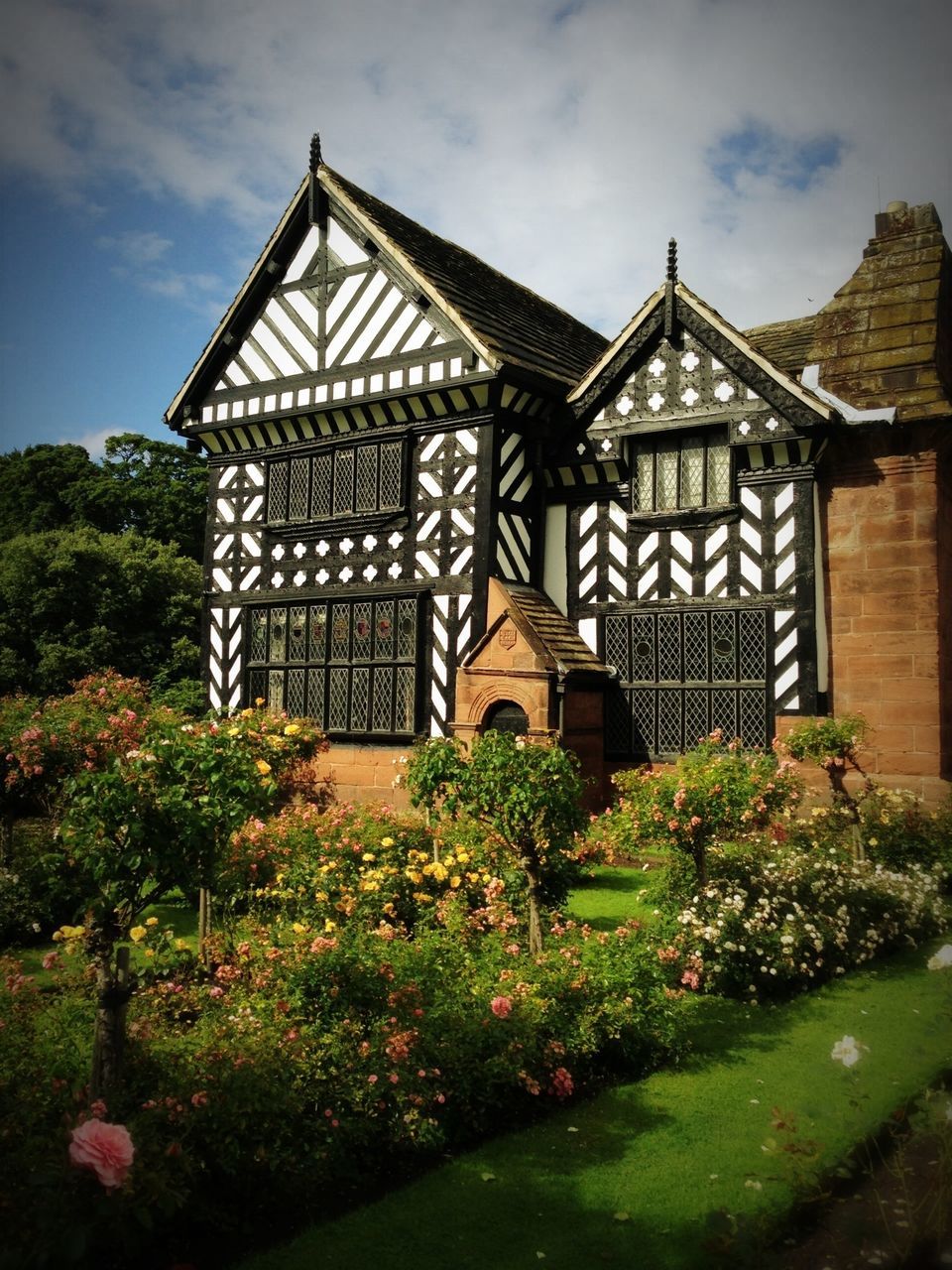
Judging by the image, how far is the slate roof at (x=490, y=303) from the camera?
17094 millimetres

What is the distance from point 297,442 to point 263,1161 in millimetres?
15312

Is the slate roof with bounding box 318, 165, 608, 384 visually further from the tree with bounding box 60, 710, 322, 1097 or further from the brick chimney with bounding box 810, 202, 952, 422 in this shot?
the tree with bounding box 60, 710, 322, 1097

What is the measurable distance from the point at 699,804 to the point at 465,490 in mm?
8377

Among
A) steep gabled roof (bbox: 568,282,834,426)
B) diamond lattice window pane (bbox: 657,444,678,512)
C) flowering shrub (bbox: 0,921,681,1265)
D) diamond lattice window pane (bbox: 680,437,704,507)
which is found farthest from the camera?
diamond lattice window pane (bbox: 657,444,678,512)

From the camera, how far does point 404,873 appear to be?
9.47 m

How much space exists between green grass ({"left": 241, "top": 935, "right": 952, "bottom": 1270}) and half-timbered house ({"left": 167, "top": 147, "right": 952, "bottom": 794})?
8.06 meters

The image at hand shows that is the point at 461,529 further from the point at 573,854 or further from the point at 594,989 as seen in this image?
the point at 594,989

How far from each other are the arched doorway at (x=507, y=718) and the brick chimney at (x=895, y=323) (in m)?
7.00

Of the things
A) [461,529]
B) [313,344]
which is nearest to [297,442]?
[313,344]

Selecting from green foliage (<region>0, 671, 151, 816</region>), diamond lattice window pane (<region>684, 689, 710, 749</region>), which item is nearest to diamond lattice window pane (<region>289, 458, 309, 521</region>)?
green foliage (<region>0, 671, 151, 816</region>)

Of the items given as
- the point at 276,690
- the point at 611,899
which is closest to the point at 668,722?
the point at 611,899

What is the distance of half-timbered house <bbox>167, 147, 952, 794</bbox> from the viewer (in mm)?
15211

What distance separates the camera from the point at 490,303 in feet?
62.0

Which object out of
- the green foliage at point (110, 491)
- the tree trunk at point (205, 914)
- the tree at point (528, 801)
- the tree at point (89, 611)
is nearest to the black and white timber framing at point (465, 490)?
the tree trunk at point (205, 914)
